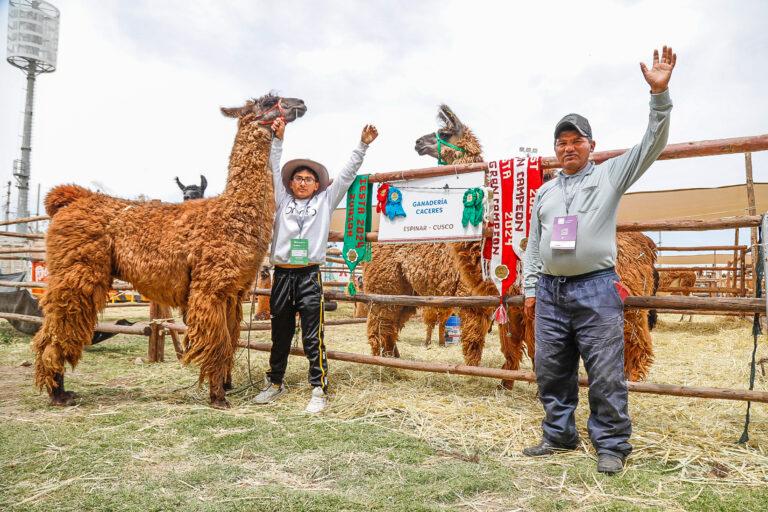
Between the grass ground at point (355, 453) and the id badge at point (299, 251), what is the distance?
1.16m

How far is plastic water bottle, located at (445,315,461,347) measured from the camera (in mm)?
8973

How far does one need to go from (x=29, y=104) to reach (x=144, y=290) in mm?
34904

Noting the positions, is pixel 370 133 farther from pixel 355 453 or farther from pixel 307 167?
pixel 355 453

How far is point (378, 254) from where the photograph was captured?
6.22 m

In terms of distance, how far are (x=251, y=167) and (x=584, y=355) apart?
2.92m

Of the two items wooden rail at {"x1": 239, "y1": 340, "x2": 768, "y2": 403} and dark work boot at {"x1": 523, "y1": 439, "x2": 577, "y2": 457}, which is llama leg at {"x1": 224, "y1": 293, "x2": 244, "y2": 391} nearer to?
wooden rail at {"x1": 239, "y1": 340, "x2": 768, "y2": 403}

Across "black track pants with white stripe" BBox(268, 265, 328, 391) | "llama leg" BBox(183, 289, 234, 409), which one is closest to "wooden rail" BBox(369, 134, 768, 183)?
"black track pants with white stripe" BBox(268, 265, 328, 391)

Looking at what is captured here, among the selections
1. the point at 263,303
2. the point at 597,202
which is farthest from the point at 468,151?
the point at 263,303

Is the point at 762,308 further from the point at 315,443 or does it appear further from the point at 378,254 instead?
the point at 378,254

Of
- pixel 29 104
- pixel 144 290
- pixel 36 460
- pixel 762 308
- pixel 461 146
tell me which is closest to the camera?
→ pixel 36 460

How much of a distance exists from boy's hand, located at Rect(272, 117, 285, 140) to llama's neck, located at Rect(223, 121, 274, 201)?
0.22 ft

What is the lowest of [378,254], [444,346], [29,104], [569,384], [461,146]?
[444,346]

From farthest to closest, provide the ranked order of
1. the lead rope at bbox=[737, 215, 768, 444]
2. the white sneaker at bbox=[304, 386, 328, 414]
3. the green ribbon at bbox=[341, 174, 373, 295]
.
Result: the green ribbon at bbox=[341, 174, 373, 295], the white sneaker at bbox=[304, 386, 328, 414], the lead rope at bbox=[737, 215, 768, 444]

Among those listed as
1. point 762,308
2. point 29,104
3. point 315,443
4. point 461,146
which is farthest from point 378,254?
point 29,104
